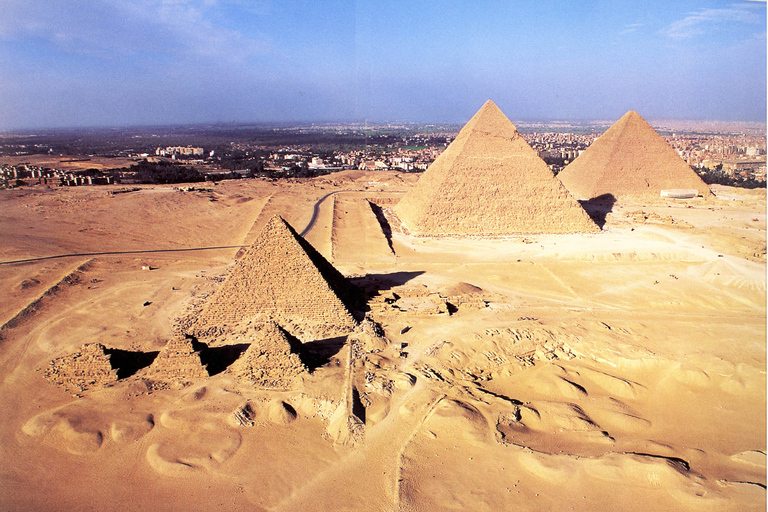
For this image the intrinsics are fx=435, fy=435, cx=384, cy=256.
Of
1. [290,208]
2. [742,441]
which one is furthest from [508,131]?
[742,441]

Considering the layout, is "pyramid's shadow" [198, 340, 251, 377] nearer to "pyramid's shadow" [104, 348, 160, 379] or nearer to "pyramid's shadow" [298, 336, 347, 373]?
"pyramid's shadow" [104, 348, 160, 379]

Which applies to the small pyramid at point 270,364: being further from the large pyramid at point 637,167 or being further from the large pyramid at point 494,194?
the large pyramid at point 637,167

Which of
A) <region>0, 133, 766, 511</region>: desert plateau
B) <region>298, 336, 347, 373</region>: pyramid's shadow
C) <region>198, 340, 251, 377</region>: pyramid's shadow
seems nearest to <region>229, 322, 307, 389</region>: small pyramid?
<region>0, 133, 766, 511</region>: desert plateau

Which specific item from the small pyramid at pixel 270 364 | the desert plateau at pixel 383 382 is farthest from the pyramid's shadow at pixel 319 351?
the small pyramid at pixel 270 364

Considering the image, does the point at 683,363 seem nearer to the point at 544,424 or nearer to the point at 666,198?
the point at 544,424

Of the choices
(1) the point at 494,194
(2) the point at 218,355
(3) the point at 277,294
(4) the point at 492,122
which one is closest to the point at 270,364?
(2) the point at 218,355

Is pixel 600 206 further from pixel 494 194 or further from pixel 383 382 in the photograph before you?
pixel 383 382
